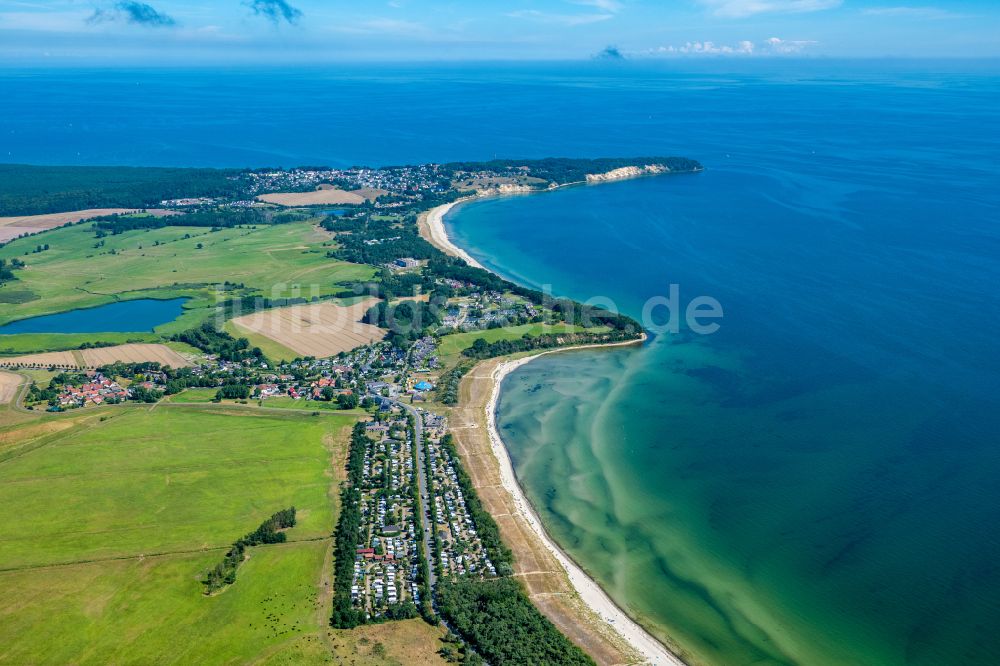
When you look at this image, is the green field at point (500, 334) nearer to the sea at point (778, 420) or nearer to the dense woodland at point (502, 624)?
the sea at point (778, 420)

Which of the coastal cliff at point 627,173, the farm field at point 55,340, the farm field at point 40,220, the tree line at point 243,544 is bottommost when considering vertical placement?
the tree line at point 243,544

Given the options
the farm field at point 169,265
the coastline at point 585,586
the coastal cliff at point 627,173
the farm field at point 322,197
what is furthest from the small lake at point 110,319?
the coastal cliff at point 627,173

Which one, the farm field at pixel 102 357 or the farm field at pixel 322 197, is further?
the farm field at pixel 322 197

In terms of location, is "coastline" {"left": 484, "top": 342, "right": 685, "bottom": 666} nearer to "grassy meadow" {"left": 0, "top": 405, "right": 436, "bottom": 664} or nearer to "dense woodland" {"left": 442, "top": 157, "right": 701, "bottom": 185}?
"grassy meadow" {"left": 0, "top": 405, "right": 436, "bottom": 664}

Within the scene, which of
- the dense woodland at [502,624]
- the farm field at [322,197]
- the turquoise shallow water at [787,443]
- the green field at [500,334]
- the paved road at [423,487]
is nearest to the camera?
the dense woodland at [502,624]

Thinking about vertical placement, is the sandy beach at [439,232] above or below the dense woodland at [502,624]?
above

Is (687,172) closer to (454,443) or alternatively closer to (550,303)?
(550,303)
